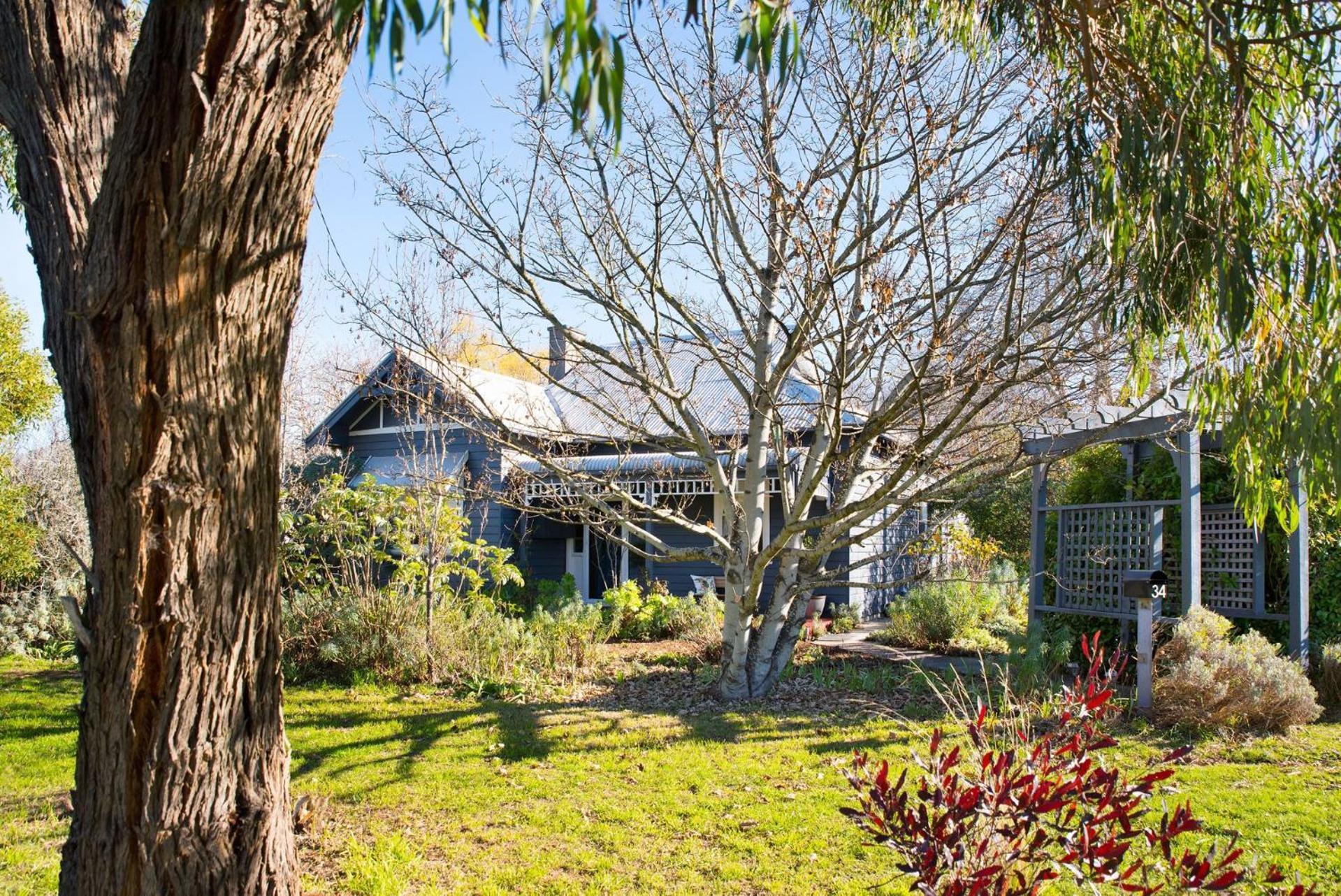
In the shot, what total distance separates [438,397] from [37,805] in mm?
7641

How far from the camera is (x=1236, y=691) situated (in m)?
7.07

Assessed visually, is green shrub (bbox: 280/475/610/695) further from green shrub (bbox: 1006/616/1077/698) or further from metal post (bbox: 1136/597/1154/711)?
metal post (bbox: 1136/597/1154/711)

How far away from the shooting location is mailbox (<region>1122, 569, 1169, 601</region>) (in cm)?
752

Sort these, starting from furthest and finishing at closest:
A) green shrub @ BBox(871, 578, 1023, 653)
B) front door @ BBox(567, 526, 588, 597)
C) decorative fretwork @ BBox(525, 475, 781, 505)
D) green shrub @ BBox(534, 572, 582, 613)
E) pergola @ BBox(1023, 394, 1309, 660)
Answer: front door @ BBox(567, 526, 588, 597) → green shrub @ BBox(534, 572, 582, 613) → decorative fretwork @ BBox(525, 475, 781, 505) → green shrub @ BBox(871, 578, 1023, 653) → pergola @ BBox(1023, 394, 1309, 660)

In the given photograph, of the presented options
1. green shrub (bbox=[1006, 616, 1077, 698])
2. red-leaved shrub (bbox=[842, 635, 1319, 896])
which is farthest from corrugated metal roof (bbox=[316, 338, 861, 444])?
red-leaved shrub (bbox=[842, 635, 1319, 896])

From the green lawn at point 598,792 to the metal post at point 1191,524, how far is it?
1561mm

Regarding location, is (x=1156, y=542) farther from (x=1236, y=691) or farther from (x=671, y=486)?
(x=671, y=486)

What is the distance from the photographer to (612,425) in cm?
930

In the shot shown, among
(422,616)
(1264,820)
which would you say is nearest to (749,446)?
(422,616)

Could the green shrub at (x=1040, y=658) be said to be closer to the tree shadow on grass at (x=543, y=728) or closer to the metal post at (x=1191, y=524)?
the metal post at (x=1191, y=524)

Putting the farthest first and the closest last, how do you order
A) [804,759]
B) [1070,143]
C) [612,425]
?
[612,425] < [804,759] < [1070,143]

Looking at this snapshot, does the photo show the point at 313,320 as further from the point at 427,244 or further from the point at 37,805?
the point at 37,805

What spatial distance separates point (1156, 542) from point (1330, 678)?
1775 millimetres

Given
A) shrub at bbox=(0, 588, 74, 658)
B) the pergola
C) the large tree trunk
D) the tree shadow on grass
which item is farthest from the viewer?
shrub at bbox=(0, 588, 74, 658)
